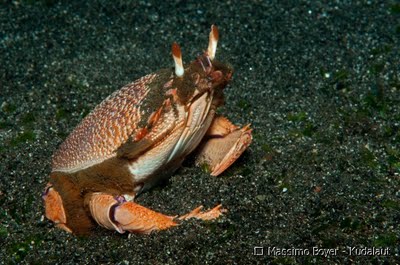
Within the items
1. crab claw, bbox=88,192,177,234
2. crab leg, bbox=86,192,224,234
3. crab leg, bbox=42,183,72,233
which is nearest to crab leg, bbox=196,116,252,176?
crab leg, bbox=86,192,224,234

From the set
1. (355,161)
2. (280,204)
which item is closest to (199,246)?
(280,204)

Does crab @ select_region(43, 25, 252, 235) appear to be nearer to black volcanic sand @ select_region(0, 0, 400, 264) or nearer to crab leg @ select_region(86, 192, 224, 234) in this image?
crab leg @ select_region(86, 192, 224, 234)

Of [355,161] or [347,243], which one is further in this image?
[355,161]

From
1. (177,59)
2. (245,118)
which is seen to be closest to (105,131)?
(177,59)

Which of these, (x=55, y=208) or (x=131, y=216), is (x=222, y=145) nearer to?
(x=131, y=216)

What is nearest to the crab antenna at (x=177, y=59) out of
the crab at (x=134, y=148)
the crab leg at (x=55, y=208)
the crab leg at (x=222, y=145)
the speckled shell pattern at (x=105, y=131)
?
the crab at (x=134, y=148)

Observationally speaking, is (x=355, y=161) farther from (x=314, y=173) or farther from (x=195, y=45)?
(x=195, y=45)
